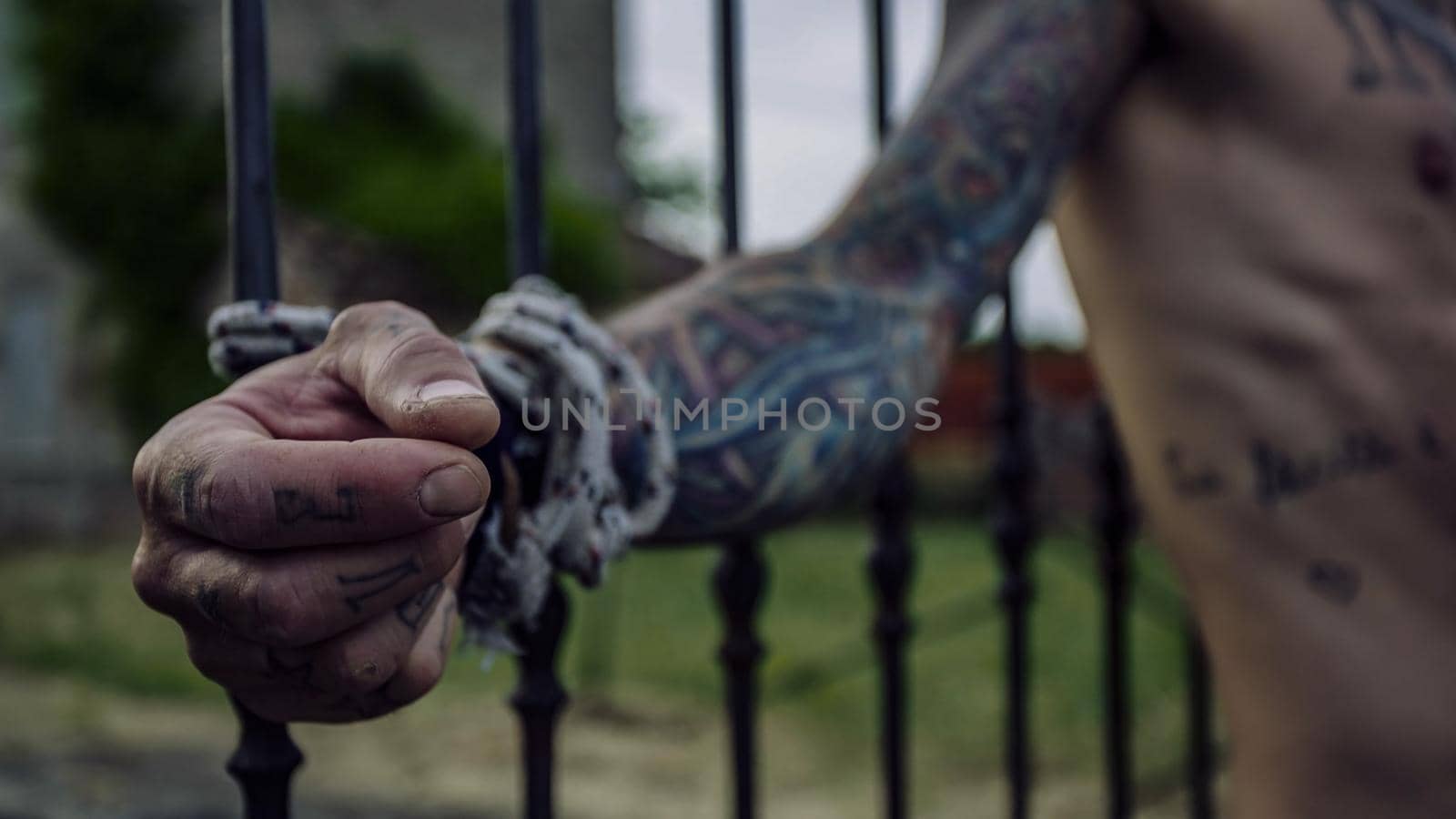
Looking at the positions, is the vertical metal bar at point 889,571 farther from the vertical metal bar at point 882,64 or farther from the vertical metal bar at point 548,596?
the vertical metal bar at point 548,596

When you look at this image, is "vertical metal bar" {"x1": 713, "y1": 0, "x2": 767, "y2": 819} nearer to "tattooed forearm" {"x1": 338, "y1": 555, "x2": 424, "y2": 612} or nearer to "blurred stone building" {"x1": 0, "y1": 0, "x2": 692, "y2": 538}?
"tattooed forearm" {"x1": 338, "y1": 555, "x2": 424, "y2": 612}

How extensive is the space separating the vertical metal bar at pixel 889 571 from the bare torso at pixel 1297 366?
0.28 metres

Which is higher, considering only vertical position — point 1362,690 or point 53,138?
point 53,138

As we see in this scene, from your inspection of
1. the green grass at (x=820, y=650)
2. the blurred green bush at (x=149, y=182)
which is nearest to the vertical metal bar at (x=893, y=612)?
the green grass at (x=820, y=650)

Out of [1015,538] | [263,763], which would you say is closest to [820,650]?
[1015,538]

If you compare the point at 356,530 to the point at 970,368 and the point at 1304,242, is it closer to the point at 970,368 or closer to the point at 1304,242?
the point at 1304,242

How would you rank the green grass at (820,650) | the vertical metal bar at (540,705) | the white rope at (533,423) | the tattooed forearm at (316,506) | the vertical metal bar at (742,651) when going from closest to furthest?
the tattooed forearm at (316,506) → the white rope at (533,423) → the vertical metal bar at (540,705) → the vertical metal bar at (742,651) → the green grass at (820,650)

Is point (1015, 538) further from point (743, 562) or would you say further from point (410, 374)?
point (410, 374)

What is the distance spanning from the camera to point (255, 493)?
55 cm

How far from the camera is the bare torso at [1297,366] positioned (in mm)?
1221

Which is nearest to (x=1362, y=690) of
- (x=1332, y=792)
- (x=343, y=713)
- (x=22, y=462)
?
(x=1332, y=792)

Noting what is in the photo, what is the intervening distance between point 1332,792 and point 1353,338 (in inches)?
20.2

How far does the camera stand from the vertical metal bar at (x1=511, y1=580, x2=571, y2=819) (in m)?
0.91

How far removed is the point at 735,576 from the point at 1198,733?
0.99m
